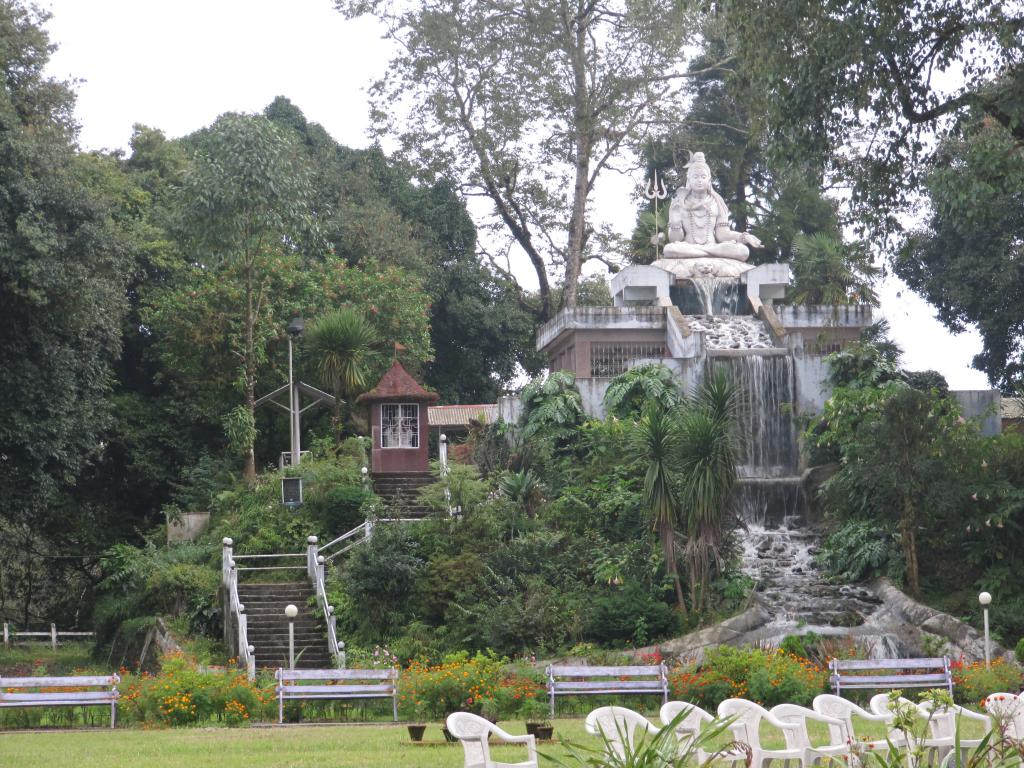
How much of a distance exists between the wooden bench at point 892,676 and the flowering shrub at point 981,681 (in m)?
0.19

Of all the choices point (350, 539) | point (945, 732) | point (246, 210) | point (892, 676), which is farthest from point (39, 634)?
point (945, 732)

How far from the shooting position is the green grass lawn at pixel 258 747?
45.8 ft

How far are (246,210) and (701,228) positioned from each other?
12.2 m

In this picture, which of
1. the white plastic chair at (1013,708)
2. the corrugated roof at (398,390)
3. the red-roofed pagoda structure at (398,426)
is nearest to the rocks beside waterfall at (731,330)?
the corrugated roof at (398,390)

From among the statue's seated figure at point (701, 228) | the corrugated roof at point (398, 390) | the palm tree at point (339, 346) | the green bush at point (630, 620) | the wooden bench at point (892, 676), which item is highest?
the statue's seated figure at point (701, 228)

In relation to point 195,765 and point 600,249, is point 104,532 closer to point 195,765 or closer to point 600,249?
point 600,249

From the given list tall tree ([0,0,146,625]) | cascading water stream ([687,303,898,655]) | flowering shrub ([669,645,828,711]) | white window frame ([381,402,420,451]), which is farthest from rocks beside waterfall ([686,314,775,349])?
flowering shrub ([669,645,828,711])

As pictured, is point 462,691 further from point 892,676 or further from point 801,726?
point 801,726

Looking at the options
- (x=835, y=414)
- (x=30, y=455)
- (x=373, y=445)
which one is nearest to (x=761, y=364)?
(x=835, y=414)

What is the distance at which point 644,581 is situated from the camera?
25062mm

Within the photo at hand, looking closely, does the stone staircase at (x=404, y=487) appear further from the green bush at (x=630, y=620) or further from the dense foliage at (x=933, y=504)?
the dense foliage at (x=933, y=504)

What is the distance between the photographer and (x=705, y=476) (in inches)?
928

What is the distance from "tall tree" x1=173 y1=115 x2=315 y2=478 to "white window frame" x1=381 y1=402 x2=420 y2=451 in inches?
126

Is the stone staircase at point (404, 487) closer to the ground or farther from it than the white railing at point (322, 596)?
farther from it
